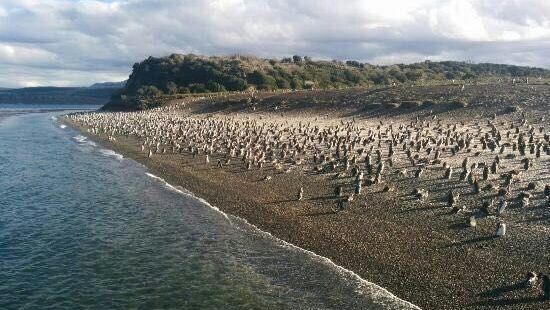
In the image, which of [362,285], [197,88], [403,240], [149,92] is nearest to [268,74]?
[197,88]

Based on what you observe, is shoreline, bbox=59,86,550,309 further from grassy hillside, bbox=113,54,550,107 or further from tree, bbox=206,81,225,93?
tree, bbox=206,81,225,93

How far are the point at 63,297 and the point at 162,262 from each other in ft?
15.6

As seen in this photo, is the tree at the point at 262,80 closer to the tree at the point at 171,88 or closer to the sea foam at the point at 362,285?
the tree at the point at 171,88

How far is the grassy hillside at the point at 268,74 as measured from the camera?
13412 cm

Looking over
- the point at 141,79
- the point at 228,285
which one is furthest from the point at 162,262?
the point at 141,79

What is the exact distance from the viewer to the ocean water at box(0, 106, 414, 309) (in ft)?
67.7

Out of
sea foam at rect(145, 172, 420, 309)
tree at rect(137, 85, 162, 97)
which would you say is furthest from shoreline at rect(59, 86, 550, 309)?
tree at rect(137, 85, 162, 97)

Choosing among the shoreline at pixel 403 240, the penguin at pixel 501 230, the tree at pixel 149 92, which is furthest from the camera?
the tree at pixel 149 92

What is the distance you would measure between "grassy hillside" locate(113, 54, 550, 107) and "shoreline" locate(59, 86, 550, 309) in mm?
89695

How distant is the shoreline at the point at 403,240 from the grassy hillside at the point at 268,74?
294ft

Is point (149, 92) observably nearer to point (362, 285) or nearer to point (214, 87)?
point (214, 87)

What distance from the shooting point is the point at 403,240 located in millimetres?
25125

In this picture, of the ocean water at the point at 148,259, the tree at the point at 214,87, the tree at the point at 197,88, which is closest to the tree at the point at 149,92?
the tree at the point at 197,88

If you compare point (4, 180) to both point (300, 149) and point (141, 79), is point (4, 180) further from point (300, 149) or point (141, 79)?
point (141, 79)
